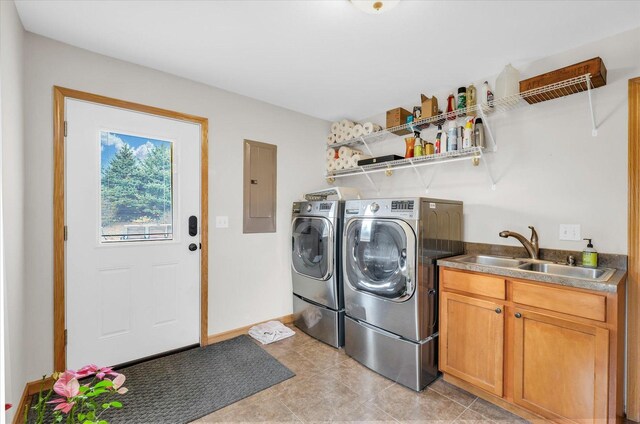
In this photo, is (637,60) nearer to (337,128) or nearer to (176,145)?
(337,128)

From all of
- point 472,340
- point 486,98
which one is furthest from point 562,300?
point 486,98

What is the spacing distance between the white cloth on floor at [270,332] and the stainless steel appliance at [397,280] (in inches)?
27.0

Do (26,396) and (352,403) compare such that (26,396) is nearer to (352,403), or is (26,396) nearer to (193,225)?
(193,225)

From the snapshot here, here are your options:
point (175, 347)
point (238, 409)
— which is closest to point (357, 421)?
point (238, 409)

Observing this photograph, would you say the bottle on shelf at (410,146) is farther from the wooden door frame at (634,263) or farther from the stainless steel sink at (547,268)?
the wooden door frame at (634,263)

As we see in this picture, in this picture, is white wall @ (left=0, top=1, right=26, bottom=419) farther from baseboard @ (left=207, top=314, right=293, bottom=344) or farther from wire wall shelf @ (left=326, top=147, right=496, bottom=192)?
wire wall shelf @ (left=326, top=147, right=496, bottom=192)

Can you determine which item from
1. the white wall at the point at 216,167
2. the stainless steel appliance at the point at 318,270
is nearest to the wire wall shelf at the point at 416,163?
the white wall at the point at 216,167

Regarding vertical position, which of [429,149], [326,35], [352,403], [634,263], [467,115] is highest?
[326,35]

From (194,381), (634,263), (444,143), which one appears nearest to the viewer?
(634,263)

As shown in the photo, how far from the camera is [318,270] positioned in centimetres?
294

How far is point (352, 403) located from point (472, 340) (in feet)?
2.91

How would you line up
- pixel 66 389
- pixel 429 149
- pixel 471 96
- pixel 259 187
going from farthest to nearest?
pixel 259 187, pixel 429 149, pixel 471 96, pixel 66 389

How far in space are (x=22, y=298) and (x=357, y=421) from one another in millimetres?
2190

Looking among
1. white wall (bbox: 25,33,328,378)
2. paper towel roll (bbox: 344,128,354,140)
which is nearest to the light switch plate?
white wall (bbox: 25,33,328,378)
